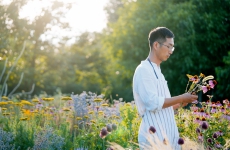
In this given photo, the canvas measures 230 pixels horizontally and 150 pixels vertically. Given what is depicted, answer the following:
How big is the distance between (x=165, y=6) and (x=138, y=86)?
51.1 feet

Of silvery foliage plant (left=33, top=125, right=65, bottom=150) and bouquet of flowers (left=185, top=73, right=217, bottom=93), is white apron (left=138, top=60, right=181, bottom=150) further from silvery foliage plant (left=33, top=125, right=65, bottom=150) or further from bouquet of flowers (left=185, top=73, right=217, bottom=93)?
silvery foliage plant (left=33, top=125, right=65, bottom=150)

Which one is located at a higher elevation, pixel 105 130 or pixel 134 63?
pixel 134 63

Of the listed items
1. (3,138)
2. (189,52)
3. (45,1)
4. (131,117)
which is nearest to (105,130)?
(3,138)

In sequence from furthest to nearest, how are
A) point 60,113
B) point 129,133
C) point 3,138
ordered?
point 60,113 → point 129,133 → point 3,138

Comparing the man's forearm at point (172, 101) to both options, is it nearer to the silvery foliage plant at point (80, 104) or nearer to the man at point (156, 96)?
the man at point (156, 96)

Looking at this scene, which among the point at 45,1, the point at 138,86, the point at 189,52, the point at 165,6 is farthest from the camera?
the point at 45,1

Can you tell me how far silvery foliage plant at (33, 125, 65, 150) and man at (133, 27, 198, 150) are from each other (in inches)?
66.8

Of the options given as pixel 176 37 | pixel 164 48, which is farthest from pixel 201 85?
pixel 176 37

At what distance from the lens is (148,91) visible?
362 centimetres

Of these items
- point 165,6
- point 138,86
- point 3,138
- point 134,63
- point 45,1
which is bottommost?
point 3,138

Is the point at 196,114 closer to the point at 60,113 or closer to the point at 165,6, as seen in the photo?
the point at 60,113

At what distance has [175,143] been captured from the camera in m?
3.76

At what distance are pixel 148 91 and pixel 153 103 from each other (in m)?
0.10

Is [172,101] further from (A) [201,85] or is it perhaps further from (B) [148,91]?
(A) [201,85]
